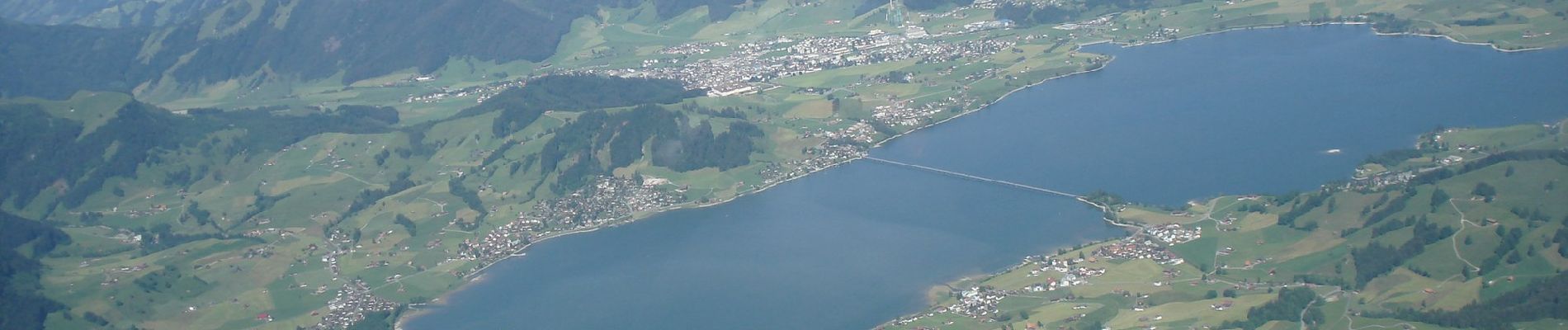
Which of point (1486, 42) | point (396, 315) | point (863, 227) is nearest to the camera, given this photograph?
point (396, 315)

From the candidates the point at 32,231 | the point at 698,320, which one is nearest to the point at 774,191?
the point at 698,320

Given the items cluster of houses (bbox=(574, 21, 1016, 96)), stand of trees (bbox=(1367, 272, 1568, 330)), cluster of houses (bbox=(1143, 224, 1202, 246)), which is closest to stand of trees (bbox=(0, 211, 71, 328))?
cluster of houses (bbox=(574, 21, 1016, 96))

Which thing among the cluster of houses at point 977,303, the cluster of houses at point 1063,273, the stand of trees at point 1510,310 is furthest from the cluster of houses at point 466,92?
the stand of trees at point 1510,310

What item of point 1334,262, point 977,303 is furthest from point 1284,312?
point 977,303

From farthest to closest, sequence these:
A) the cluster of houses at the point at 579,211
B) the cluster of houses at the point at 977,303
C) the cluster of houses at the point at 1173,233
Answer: the cluster of houses at the point at 579,211, the cluster of houses at the point at 1173,233, the cluster of houses at the point at 977,303

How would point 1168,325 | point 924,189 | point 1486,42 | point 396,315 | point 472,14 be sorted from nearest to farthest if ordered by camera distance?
point 1168,325
point 396,315
point 924,189
point 1486,42
point 472,14

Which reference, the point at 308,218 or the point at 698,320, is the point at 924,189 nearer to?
the point at 698,320

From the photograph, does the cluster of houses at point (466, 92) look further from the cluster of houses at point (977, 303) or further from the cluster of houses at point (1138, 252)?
the cluster of houses at point (1138, 252)

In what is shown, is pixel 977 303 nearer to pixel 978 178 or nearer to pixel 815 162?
pixel 978 178
